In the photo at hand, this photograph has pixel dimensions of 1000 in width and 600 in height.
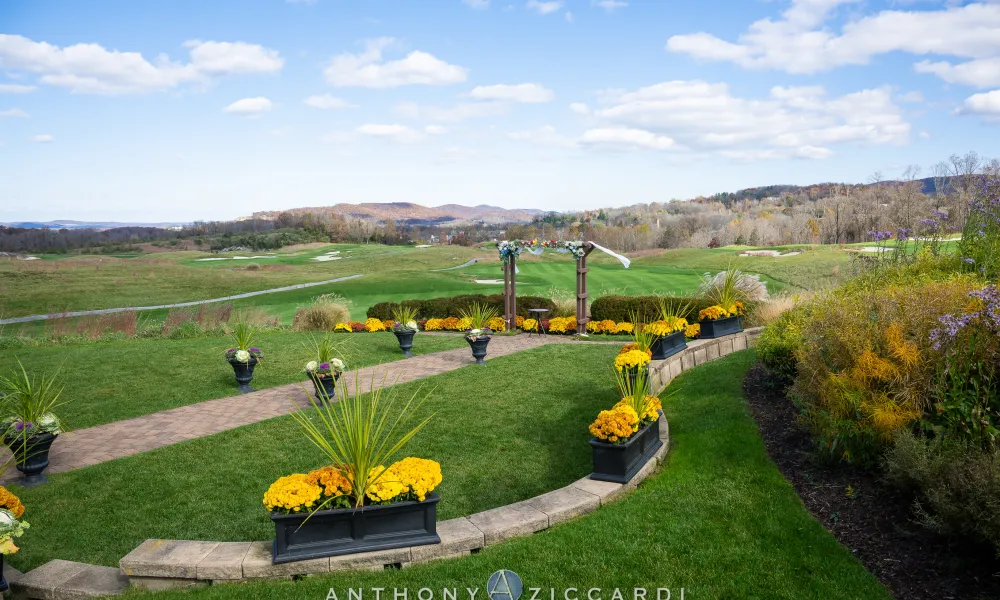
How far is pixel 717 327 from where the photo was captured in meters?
11.1

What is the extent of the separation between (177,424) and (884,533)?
7.31 m

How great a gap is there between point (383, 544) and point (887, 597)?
2.91 meters

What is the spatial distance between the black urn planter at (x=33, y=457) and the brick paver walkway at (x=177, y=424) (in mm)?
245

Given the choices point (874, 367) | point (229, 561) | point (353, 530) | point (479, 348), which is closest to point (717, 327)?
point (479, 348)

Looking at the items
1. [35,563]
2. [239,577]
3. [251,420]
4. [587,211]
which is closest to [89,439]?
[251,420]

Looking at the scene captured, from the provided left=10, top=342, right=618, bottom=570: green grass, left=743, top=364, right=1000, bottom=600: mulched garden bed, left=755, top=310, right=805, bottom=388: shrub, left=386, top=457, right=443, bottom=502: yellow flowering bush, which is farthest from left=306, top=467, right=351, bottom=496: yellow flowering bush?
left=755, top=310, right=805, bottom=388: shrub

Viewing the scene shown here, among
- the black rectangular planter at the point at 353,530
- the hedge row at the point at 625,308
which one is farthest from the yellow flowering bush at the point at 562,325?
the black rectangular planter at the point at 353,530

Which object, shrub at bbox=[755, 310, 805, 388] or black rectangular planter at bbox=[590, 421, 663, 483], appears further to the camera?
shrub at bbox=[755, 310, 805, 388]

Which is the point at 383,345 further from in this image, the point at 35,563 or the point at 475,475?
the point at 35,563

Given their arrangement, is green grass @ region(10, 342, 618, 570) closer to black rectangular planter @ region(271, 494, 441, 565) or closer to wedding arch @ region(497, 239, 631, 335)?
black rectangular planter @ region(271, 494, 441, 565)

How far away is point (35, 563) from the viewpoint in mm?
4426

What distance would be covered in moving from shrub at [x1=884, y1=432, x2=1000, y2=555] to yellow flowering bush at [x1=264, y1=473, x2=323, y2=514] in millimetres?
3629

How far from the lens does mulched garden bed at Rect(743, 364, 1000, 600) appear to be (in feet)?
11.4

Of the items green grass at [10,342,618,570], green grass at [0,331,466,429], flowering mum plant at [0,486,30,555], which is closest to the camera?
flowering mum plant at [0,486,30,555]
